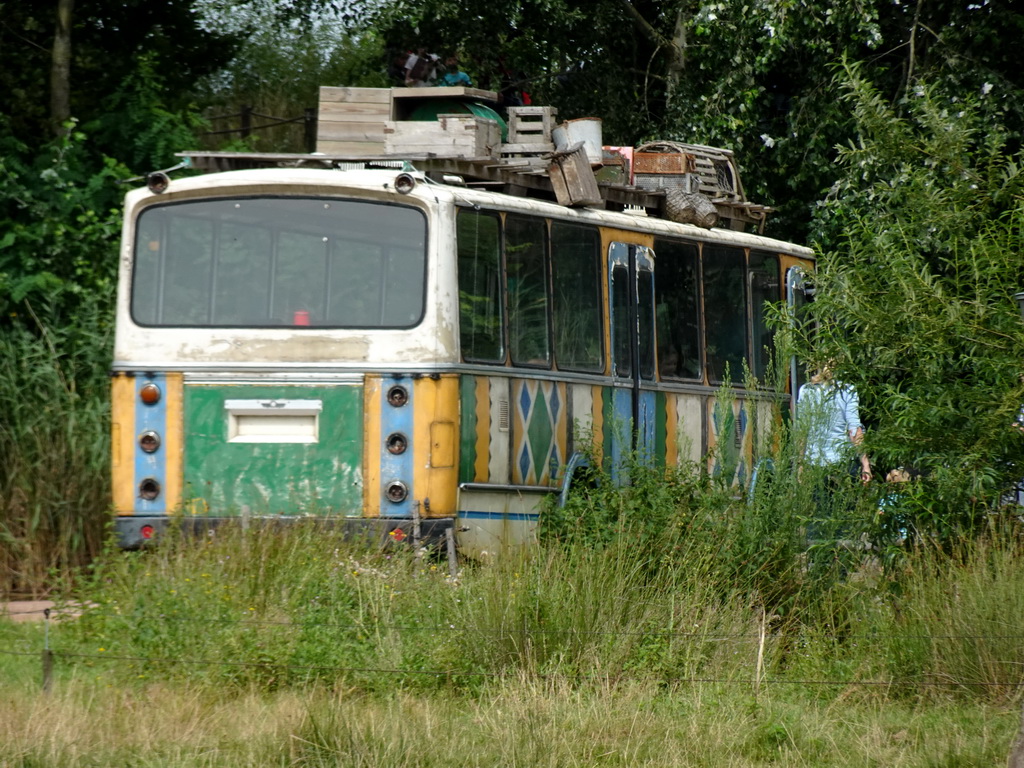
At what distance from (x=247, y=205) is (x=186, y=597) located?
3.10 metres

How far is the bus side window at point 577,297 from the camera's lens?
11.3 meters

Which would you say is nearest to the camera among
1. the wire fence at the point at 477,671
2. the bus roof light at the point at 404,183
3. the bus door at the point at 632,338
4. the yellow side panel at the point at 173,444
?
the wire fence at the point at 477,671

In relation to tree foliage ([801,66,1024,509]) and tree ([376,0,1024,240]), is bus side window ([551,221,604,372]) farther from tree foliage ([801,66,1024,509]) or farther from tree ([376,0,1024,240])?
tree ([376,0,1024,240])

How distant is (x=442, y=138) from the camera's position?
1081 centimetres

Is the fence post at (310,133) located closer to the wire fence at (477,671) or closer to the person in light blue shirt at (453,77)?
the person in light blue shirt at (453,77)

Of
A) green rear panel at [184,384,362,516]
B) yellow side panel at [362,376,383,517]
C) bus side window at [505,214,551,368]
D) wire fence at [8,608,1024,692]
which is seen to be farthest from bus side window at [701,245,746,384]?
wire fence at [8,608,1024,692]

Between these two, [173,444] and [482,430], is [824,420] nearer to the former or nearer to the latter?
[482,430]

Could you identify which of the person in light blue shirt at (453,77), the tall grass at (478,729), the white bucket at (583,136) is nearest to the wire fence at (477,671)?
the tall grass at (478,729)

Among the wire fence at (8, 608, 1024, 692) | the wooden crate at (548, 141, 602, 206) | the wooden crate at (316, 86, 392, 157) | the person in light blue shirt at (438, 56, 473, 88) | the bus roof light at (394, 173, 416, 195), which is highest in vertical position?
the person in light blue shirt at (438, 56, 473, 88)

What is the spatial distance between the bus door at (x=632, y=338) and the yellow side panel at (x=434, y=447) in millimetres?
2030

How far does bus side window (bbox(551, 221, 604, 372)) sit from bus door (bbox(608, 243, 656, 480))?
0.20 meters

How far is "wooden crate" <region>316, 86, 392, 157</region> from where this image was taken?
1129 centimetres

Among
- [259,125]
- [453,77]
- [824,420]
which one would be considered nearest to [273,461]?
[824,420]

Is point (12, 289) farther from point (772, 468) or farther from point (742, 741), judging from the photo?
point (742, 741)
